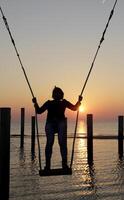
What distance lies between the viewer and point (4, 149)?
1187 cm

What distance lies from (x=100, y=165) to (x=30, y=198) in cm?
995

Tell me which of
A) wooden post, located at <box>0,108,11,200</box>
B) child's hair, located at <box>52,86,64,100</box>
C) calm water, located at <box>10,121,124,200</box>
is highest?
child's hair, located at <box>52,86,64,100</box>

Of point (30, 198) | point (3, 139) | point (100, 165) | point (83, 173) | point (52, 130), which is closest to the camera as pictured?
point (3, 139)

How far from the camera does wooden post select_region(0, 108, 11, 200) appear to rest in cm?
1180

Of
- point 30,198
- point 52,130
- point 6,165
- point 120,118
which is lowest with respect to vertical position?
point 30,198

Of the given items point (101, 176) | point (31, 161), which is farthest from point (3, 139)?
point (31, 161)

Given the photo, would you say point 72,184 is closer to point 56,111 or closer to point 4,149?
point 56,111

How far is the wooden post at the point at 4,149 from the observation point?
38.7 feet

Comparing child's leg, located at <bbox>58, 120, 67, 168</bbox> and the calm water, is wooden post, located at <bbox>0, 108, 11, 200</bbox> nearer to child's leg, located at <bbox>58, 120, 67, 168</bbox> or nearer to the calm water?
child's leg, located at <bbox>58, 120, 67, 168</bbox>

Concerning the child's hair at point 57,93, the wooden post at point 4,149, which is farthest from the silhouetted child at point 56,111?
the wooden post at point 4,149

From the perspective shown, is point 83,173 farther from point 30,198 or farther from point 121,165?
point 30,198

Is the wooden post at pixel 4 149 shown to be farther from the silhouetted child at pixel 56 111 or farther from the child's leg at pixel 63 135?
the child's leg at pixel 63 135

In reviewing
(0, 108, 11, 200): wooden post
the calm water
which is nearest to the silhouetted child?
(0, 108, 11, 200): wooden post

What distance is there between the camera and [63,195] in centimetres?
1489
